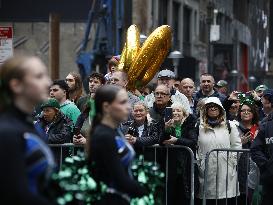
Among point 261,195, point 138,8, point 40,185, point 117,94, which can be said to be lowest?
point 261,195

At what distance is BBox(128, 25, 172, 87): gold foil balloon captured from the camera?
41.7ft

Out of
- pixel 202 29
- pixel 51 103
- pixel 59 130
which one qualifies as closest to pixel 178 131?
pixel 59 130

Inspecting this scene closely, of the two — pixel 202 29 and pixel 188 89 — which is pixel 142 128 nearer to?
pixel 188 89

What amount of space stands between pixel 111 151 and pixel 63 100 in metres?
5.71

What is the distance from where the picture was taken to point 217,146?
452 inches

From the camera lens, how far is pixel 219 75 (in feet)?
129

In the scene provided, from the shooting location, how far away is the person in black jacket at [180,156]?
1132 cm

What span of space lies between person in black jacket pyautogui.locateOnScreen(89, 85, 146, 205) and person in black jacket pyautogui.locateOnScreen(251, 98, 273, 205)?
3084 millimetres

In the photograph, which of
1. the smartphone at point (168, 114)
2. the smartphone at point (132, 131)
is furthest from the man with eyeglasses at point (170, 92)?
the smartphone at point (132, 131)

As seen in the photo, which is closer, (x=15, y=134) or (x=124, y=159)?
(x=15, y=134)

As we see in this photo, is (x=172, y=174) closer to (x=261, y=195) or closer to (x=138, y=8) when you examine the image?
(x=261, y=195)

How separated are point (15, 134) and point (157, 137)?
5895 mm

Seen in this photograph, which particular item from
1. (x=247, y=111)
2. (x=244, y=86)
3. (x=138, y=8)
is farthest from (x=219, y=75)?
(x=247, y=111)

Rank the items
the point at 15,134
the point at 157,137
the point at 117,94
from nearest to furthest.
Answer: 1. the point at 15,134
2. the point at 117,94
3. the point at 157,137
